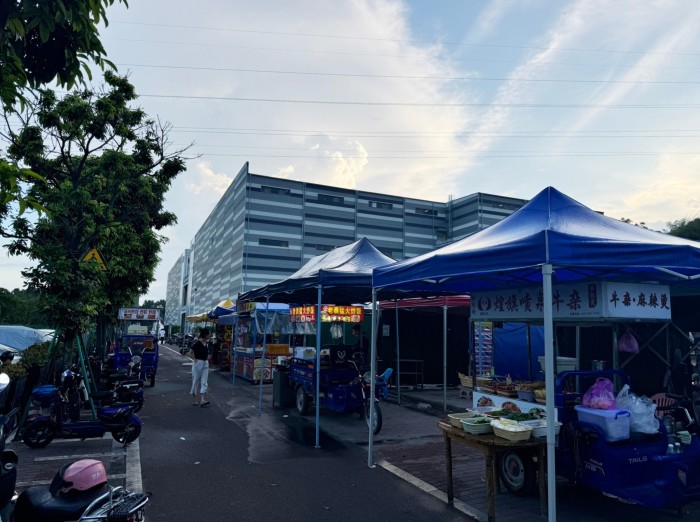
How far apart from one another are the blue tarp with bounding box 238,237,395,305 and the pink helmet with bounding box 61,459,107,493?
500cm

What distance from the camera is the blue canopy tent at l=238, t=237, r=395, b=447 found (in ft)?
27.0

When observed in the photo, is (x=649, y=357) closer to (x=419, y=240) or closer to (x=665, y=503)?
(x=665, y=503)

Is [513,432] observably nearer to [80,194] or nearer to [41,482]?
[41,482]

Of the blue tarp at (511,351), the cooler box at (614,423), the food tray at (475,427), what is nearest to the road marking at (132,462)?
the food tray at (475,427)

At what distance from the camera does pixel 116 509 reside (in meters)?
3.18

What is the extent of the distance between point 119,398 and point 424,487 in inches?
296

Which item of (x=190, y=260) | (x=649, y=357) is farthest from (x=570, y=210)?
(x=190, y=260)

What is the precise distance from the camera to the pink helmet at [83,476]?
3406 mm

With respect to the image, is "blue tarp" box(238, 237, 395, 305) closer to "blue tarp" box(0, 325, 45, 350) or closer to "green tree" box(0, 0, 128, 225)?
"green tree" box(0, 0, 128, 225)

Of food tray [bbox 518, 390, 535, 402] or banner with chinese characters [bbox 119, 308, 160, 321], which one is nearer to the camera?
food tray [bbox 518, 390, 535, 402]

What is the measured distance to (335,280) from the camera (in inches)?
324

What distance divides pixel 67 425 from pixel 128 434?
1110 millimetres

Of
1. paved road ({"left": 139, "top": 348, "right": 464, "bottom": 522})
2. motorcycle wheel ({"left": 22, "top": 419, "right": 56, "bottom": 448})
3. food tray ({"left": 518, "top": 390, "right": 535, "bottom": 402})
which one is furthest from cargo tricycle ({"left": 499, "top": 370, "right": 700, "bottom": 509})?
motorcycle wheel ({"left": 22, "top": 419, "right": 56, "bottom": 448})

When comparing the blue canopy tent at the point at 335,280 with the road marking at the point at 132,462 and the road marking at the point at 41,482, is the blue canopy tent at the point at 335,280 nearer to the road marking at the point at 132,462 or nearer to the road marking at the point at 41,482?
the road marking at the point at 132,462
